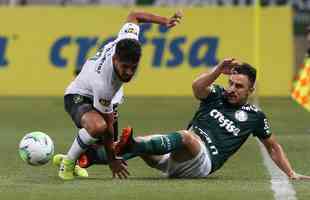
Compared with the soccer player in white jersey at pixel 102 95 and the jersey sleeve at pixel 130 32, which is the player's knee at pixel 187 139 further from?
the jersey sleeve at pixel 130 32

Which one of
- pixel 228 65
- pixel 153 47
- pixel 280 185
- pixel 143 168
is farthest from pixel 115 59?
pixel 153 47

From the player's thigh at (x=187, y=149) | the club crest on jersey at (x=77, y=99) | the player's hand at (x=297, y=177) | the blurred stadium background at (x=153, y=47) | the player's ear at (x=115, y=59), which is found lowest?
the blurred stadium background at (x=153, y=47)

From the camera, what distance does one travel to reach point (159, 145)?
10.3m

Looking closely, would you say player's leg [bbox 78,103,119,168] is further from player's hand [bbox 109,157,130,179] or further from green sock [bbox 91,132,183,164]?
green sock [bbox 91,132,183,164]

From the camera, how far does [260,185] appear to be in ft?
33.9

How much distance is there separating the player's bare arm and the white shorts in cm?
48

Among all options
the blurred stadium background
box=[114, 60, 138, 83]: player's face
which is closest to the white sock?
box=[114, 60, 138, 83]: player's face

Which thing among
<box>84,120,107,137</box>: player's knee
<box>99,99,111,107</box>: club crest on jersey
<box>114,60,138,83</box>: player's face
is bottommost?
<box>84,120,107,137</box>: player's knee

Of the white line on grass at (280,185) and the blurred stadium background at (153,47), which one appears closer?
the white line on grass at (280,185)

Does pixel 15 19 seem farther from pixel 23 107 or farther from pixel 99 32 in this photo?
pixel 23 107

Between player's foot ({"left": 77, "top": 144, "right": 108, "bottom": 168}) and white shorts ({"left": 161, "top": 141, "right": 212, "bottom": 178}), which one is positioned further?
player's foot ({"left": 77, "top": 144, "right": 108, "bottom": 168})

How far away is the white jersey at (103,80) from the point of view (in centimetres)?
1047

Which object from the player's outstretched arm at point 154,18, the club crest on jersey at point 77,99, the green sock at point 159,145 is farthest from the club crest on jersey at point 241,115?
the club crest on jersey at point 77,99

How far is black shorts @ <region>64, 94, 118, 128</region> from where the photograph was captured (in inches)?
426
